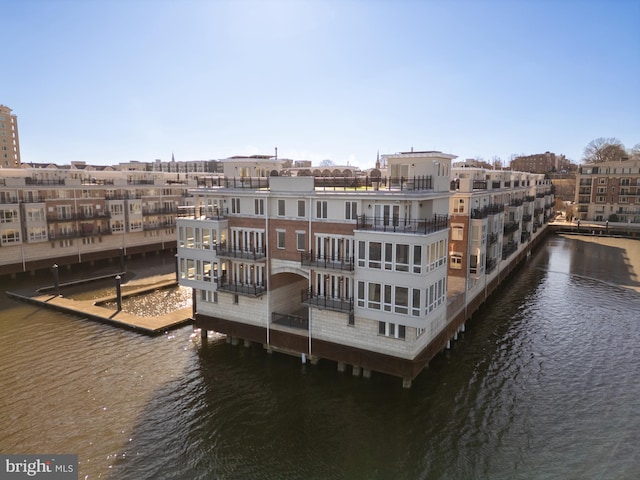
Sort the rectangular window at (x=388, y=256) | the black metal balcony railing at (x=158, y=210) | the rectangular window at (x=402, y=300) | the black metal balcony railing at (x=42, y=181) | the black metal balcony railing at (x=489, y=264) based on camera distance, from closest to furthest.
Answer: the rectangular window at (x=402, y=300) → the rectangular window at (x=388, y=256) → the black metal balcony railing at (x=489, y=264) → the black metal balcony railing at (x=42, y=181) → the black metal balcony railing at (x=158, y=210)

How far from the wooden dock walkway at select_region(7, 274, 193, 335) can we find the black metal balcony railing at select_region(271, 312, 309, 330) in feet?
36.2

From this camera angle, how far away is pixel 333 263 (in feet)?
99.3

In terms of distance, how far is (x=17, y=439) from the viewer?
23969 millimetres

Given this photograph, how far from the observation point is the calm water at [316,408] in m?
22.5

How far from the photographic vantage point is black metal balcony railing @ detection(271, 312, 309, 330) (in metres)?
33.2

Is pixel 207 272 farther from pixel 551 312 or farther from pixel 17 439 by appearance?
pixel 551 312

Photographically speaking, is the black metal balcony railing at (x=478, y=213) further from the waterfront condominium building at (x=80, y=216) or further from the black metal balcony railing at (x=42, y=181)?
the black metal balcony railing at (x=42, y=181)

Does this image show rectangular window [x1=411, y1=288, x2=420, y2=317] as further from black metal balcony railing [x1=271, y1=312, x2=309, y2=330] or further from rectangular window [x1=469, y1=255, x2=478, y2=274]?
rectangular window [x1=469, y1=255, x2=478, y2=274]

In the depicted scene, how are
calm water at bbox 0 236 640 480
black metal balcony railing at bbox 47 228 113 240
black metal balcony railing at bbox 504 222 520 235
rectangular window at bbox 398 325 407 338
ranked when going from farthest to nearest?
black metal balcony railing at bbox 47 228 113 240 < black metal balcony railing at bbox 504 222 520 235 < rectangular window at bbox 398 325 407 338 < calm water at bbox 0 236 640 480

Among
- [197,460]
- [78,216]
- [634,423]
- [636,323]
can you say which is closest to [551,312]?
[636,323]

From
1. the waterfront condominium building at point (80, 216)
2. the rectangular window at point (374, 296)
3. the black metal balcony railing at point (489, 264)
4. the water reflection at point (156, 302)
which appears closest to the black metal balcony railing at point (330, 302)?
the rectangular window at point (374, 296)

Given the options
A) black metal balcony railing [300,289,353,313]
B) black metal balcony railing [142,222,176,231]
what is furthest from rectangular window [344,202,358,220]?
black metal balcony railing [142,222,176,231]

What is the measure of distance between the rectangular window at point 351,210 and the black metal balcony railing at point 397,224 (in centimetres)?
64

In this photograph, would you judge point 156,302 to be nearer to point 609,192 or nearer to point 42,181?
point 42,181
